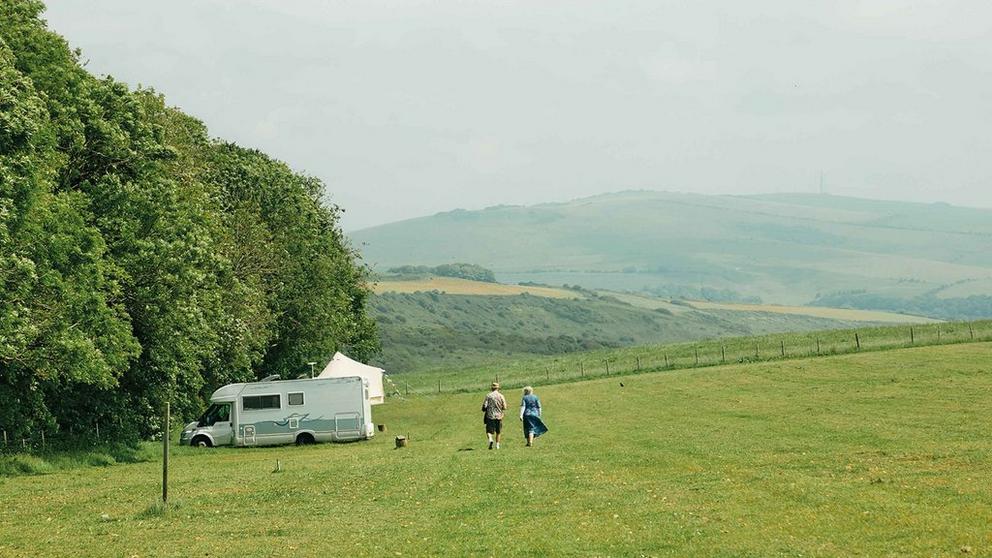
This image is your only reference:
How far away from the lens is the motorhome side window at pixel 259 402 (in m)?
55.6

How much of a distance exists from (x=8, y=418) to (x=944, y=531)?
110 ft

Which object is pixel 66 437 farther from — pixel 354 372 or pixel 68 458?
pixel 354 372

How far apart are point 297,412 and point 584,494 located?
30.8m

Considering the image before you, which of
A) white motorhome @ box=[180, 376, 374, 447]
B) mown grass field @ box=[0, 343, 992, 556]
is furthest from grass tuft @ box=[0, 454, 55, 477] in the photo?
white motorhome @ box=[180, 376, 374, 447]

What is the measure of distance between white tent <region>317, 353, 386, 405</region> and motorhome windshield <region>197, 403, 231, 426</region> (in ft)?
57.8

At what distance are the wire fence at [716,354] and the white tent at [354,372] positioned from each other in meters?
3.69

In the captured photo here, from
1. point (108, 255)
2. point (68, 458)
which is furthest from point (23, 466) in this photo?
A: point (108, 255)

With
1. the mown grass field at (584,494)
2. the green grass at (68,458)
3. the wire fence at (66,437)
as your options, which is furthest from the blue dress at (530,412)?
the wire fence at (66,437)

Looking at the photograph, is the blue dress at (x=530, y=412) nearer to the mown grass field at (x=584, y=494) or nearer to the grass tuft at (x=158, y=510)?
the mown grass field at (x=584, y=494)

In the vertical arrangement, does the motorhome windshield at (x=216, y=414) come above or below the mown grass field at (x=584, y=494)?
above

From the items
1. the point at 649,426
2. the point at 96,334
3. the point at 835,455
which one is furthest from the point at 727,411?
the point at 96,334

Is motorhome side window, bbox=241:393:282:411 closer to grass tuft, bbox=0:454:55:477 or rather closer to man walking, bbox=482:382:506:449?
grass tuft, bbox=0:454:55:477

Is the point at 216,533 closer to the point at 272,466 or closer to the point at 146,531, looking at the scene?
the point at 146,531

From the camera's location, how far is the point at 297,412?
55.4 m
